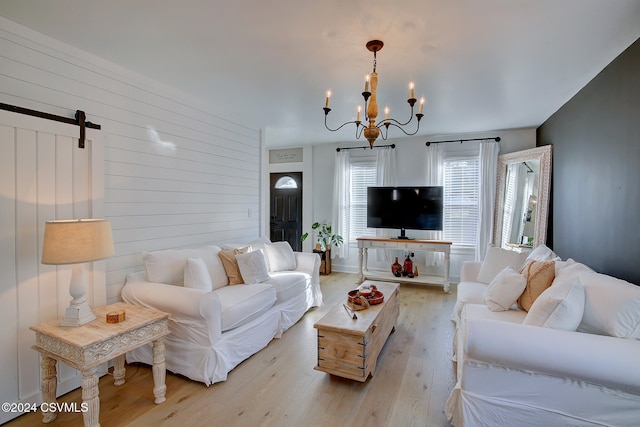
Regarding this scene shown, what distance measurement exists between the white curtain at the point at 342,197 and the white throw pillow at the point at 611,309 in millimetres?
4227

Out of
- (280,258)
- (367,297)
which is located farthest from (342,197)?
(367,297)

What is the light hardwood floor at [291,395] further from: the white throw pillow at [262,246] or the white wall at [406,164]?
the white wall at [406,164]

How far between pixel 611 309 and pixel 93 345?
293 cm

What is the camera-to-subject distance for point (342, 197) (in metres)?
5.98

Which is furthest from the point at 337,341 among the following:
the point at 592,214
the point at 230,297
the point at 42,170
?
the point at 592,214

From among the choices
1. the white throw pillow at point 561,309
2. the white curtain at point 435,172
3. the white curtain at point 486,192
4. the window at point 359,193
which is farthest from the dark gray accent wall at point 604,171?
the window at point 359,193

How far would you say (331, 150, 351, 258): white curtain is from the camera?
5.95 meters

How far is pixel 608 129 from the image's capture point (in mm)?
2605

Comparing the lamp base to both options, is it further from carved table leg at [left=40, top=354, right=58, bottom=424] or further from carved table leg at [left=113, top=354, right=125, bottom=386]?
carved table leg at [left=113, top=354, right=125, bottom=386]

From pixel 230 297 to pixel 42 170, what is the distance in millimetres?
1674

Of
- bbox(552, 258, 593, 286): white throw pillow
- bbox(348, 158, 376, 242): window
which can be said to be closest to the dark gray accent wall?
bbox(552, 258, 593, 286): white throw pillow

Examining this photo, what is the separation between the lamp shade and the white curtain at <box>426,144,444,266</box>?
4.71 meters

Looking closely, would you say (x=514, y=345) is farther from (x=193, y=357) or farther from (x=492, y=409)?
(x=193, y=357)

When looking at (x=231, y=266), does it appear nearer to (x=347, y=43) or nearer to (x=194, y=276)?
(x=194, y=276)
